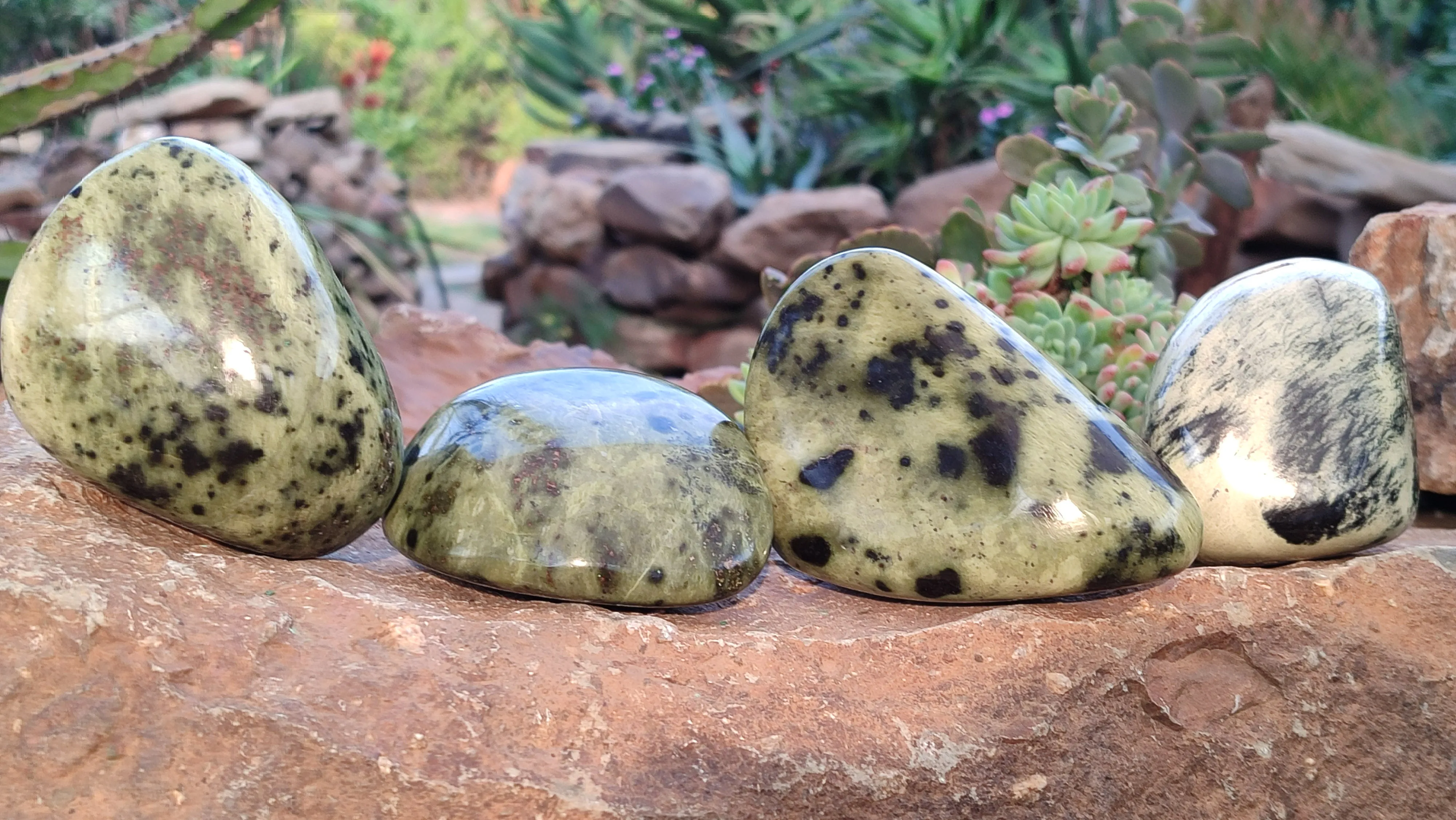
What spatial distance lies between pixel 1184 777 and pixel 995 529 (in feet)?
1.52

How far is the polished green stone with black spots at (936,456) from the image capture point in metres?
1.79

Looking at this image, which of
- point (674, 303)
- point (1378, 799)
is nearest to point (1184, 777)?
point (1378, 799)

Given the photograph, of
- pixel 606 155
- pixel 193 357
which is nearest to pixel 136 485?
pixel 193 357

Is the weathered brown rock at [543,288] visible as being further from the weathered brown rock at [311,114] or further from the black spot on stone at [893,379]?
the black spot on stone at [893,379]

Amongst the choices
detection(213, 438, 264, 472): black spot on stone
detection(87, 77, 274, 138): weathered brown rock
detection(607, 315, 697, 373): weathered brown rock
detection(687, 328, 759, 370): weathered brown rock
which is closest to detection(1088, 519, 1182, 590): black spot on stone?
detection(213, 438, 264, 472): black spot on stone

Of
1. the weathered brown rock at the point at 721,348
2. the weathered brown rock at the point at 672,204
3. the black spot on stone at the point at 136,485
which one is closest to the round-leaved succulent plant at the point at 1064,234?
the black spot on stone at the point at 136,485

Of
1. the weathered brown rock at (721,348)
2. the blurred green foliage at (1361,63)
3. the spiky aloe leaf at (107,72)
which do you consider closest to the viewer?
the spiky aloe leaf at (107,72)

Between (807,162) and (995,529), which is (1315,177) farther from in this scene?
A: (995,529)

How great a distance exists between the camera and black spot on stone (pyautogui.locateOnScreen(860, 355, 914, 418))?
6.24 ft

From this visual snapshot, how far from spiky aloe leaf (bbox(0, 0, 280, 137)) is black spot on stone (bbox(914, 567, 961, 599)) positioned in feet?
9.03

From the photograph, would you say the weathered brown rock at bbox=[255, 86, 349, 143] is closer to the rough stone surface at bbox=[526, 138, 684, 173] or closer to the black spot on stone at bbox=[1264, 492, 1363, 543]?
the rough stone surface at bbox=[526, 138, 684, 173]

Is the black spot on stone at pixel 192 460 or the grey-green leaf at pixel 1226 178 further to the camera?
the grey-green leaf at pixel 1226 178

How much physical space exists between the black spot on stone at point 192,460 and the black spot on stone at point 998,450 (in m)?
1.10

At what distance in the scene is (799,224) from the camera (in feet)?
22.6
